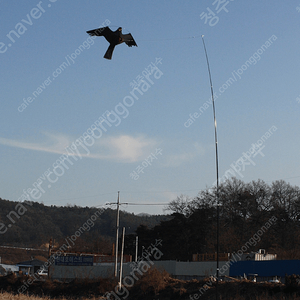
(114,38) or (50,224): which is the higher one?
(114,38)

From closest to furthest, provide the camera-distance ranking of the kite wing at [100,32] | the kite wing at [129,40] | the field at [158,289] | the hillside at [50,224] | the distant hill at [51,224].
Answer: the kite wing at [100,32] → the kite wing at [129,40] → the field at [158,289] → the distant hill at [51,224] → the hillside at [50,224]

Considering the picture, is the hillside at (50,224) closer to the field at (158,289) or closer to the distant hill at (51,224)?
the distant hill at (51,224)

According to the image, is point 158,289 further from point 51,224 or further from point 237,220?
point 51,224

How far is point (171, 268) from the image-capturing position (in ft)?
171

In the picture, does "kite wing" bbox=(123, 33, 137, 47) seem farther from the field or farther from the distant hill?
the distant hill

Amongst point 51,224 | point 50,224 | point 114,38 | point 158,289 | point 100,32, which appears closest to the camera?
point 100,32

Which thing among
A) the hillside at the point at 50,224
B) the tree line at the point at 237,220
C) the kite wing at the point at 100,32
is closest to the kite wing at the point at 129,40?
the kite wing at the point at 100,32

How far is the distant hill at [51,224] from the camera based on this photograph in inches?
5892

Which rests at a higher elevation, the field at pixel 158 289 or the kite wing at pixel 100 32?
the kite wing at pixel 100 32

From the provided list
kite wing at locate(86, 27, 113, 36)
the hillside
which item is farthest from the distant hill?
kite wing at locate(86, 27, 113, 36)

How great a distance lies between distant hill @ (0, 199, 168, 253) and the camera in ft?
491

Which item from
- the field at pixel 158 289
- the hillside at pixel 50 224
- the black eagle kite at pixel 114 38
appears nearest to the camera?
the black eagle kite at pixel 114 38

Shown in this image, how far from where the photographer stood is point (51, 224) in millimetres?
164500

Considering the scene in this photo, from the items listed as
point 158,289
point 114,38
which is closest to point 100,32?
point 114,38
